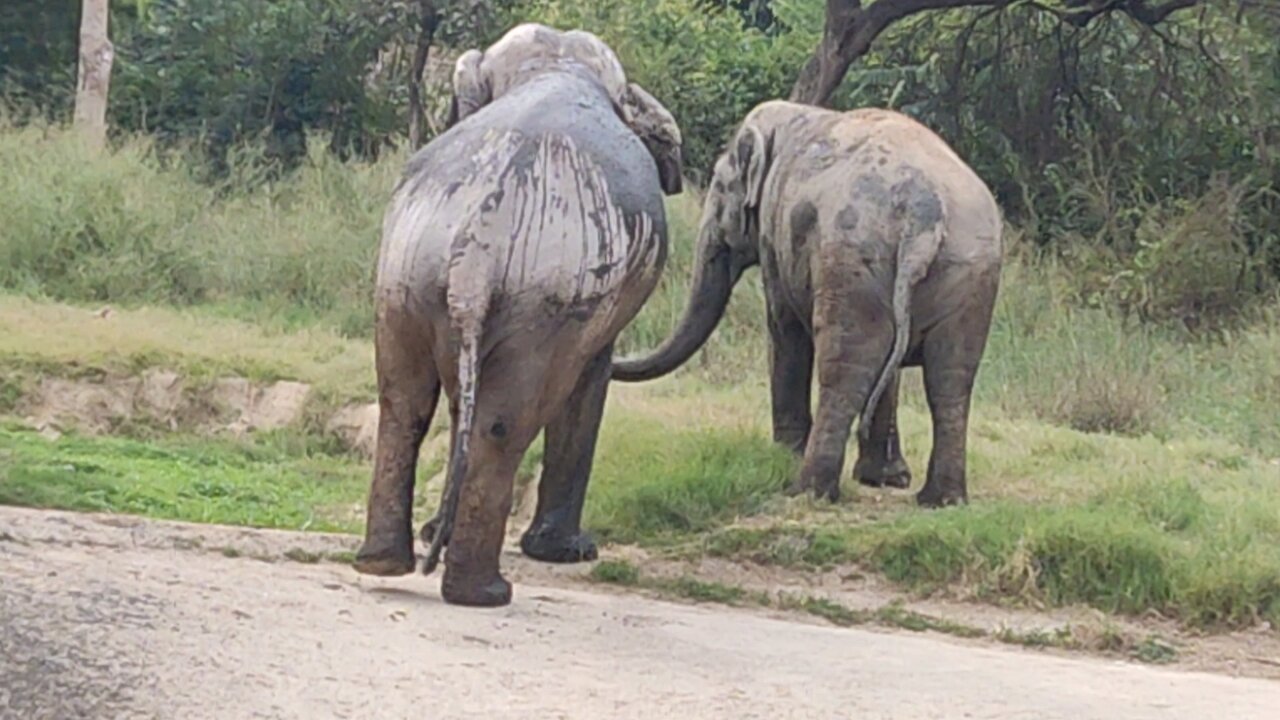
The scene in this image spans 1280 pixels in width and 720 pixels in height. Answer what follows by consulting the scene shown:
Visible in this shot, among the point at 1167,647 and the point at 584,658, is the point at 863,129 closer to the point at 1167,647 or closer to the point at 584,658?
the point at 1167,647

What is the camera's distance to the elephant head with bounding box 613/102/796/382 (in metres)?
10.4

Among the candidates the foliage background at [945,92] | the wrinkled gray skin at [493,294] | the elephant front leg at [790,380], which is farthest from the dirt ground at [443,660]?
the foliage background at [945,92]

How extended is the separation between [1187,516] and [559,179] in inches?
140

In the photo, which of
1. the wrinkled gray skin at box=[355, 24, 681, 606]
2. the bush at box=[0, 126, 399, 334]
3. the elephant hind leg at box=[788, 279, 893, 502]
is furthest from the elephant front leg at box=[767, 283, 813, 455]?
the bush at box=[0, 126, 399, 334]

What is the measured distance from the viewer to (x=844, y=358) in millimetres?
9273

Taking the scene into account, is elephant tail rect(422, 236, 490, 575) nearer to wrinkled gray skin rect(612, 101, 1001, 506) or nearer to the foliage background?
wrinkled gray skin rect(612, 101, 1001, 506)

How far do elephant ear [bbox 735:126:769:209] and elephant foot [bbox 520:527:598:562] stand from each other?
2.62 metres

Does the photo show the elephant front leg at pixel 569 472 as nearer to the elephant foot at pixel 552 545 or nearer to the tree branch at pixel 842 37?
the elephant foot at pixel 552 545

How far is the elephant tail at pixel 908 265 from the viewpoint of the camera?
901cm

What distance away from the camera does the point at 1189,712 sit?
231 inches

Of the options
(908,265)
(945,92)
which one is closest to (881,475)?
(908,265)

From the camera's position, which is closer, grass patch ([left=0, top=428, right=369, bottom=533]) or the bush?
grass patch ([left=0, top=428, right=369, bottom=533])

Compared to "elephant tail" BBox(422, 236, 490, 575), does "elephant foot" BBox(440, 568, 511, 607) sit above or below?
below

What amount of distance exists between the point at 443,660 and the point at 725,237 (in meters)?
5.26
